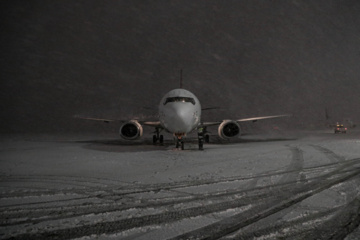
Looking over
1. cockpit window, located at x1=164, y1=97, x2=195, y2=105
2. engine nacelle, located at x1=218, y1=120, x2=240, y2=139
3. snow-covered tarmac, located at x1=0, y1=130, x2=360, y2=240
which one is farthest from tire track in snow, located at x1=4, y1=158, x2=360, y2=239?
engine nacelle, located at x1=218, y1=120, x2=240, y2=139

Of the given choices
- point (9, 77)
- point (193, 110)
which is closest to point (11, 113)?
point (9, 77)

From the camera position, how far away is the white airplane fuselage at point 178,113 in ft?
40.6

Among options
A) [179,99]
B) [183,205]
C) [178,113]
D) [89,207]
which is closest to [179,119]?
[178,113]

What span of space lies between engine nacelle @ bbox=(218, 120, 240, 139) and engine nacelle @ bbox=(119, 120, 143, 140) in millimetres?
5969

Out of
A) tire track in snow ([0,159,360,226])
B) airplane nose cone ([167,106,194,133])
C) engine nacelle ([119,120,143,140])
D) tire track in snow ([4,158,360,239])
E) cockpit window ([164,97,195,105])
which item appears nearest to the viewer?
tire track in snow ([4,158,360,239])

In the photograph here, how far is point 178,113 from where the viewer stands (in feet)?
40.4

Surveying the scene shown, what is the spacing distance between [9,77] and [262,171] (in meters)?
185

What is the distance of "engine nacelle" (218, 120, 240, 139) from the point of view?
16.2 m

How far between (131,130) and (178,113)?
5.18 meters

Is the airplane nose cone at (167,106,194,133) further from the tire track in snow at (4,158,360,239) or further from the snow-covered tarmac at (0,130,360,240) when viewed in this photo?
the tire track in snow at (4,158,360,239)

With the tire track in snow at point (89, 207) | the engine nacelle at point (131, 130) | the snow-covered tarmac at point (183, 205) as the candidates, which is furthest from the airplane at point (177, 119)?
the tire track in snow at point (89, 207)

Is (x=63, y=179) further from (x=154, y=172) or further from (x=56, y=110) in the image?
(x=56, y=110)

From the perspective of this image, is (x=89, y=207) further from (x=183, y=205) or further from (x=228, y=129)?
(x=228, y=129)

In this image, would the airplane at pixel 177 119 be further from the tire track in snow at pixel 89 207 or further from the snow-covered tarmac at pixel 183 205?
the tire track in snow at pixel 89 207
